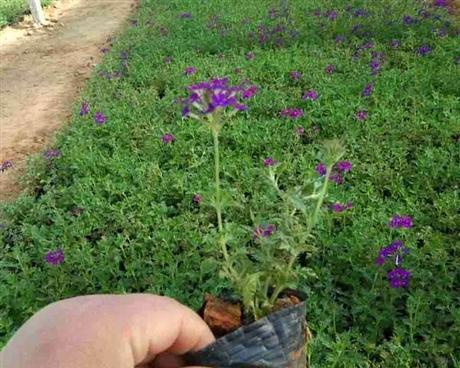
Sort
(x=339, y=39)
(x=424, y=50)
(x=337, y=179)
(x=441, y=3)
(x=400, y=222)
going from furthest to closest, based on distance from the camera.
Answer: (x=441, y=3)
(x=339, y=39)
(x=424, y=50)
(x=337, y=179)
(x=400, y=222)

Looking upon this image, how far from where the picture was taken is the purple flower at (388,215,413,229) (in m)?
3.35

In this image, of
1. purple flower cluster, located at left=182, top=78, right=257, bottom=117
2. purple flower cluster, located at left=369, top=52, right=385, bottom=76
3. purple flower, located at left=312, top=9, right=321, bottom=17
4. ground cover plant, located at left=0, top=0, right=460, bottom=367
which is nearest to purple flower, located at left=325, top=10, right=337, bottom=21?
purple flower, located at left=312, top=9, right=321, bottom=17

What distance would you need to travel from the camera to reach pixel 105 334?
2.99 feet

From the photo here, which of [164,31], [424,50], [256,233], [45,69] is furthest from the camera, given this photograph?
[45,69]

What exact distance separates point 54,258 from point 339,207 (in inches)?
70.0

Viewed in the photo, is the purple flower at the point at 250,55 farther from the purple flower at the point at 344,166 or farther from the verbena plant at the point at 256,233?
the verbena plant at the point at 256,233

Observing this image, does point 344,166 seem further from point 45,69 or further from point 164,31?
point 45,69

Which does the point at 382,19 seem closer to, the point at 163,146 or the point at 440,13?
the point at 440,13

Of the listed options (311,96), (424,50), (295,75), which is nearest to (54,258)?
(311,96)

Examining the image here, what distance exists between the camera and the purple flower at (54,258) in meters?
3.62

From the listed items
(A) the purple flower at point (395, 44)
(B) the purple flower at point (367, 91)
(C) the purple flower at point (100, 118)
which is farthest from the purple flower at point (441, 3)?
(C) the purple flower at point (100, 118)

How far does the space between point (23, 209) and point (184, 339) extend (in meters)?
3.91

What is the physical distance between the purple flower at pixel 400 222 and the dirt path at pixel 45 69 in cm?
343

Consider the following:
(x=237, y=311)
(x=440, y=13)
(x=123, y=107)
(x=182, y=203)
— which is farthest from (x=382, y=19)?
(x=237, y=311)
